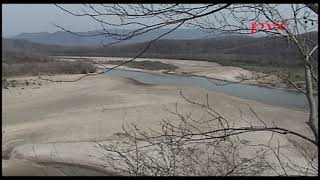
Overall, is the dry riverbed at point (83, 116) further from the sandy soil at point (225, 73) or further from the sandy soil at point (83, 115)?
the sandy soil at point (225, 73)

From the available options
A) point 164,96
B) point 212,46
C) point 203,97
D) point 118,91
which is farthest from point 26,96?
point 212,46

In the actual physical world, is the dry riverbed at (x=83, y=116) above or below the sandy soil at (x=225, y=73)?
below

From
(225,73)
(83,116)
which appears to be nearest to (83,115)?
(83,116)

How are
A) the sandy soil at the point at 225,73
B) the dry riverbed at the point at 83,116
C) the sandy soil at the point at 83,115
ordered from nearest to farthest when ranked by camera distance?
the sandy soil at the point at 225,73, the dry riverbed at the point at 83,116, the sandy soil at the point at 83,115

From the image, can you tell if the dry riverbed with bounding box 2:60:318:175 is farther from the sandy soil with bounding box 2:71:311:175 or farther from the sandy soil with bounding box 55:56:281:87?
the sandy soil with bounding box 55:56:281:87

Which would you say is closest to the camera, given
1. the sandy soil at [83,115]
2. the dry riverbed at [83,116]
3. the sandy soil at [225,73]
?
the sandy soil at [225,73]

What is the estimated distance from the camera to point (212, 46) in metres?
44.2

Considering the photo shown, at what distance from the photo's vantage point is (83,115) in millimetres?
12375

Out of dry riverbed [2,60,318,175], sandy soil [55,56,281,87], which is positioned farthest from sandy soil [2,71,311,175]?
sandy soil [55,56,281,87]

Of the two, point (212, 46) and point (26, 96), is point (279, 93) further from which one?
point (212, 46)

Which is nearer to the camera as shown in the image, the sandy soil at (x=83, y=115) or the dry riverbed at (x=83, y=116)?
the dry riverbed at (x=83, y=116)

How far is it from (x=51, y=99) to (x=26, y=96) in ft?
6.17

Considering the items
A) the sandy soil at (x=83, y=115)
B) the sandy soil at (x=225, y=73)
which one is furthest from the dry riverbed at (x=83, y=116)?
the sandy soil at (x=225, y=73)

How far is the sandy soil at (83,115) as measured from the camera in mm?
8883
